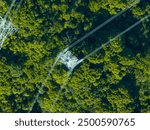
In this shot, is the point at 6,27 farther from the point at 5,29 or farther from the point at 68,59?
the point at 68,59

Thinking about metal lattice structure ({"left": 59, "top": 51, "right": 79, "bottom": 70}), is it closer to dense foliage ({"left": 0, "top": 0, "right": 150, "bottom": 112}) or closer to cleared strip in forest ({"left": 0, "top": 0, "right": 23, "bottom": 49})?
dense foliage ({"left": 0, "top": 0, "right": 150, "bottom": 112})

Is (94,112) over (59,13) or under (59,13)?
under

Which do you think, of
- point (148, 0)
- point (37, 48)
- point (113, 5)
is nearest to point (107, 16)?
point (113, 5)

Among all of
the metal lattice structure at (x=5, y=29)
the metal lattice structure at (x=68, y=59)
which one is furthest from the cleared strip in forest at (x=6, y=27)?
the metal lattice structure at (x=68, y=59)

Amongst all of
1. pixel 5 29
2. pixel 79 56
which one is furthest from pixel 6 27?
pixel 79 56

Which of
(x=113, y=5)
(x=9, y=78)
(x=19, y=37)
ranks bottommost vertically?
(x=9, y=78)

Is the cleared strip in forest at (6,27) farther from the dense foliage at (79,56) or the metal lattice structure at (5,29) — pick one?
the dense foliage at (79,56)

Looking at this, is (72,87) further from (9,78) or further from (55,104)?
(9,78)
